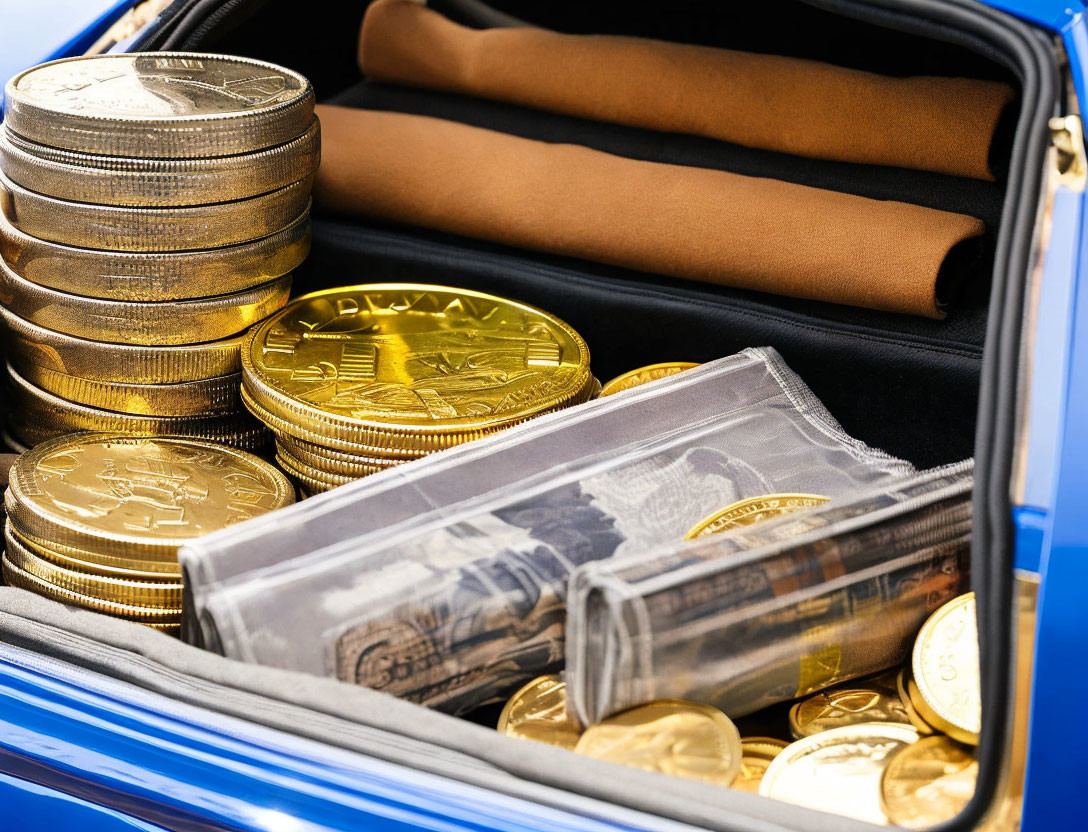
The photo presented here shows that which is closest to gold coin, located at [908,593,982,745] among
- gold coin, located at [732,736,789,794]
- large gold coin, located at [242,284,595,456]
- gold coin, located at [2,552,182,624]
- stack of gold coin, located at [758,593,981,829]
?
stack of gold coin, located at [758,593,981,829]

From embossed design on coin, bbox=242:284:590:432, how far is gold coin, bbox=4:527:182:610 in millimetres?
235

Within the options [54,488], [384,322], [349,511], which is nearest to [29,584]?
[54,488]

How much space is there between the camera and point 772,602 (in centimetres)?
103

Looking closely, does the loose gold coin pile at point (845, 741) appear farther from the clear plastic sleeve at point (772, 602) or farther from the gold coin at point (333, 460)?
the gold coin at point (333, 460)

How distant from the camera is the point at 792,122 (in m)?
1.60

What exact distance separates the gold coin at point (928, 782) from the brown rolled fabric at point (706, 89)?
83 centimetres

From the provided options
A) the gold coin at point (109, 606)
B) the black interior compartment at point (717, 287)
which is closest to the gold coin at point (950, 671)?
the black interior compartment at point (717, 287)

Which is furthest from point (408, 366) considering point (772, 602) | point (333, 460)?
point (772, 602)

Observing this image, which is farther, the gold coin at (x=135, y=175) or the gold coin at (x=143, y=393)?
the gold coin at (x=143, y=393)

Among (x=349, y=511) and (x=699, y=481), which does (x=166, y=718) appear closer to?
(x=349, y=511)

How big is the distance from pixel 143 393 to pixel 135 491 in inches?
7.8

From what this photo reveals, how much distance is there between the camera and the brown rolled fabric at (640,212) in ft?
4.63

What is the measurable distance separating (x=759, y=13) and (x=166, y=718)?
1.35 meters

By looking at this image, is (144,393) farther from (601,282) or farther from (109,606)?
(601,282)
